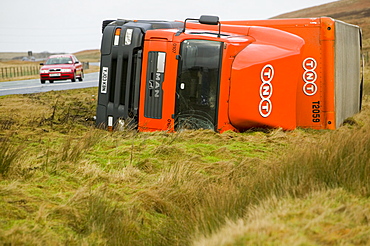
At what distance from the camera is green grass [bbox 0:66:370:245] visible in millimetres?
5617

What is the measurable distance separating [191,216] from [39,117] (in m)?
8.72

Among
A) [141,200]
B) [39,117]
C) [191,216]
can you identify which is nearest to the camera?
[191,216]

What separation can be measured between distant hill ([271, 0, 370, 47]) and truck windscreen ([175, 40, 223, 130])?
6969 centimetres

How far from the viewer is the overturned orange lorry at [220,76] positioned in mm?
10891

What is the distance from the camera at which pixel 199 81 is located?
10.9 m

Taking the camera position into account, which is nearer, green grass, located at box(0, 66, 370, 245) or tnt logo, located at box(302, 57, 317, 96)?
green grass, located at box(0, 66, 370, 245)

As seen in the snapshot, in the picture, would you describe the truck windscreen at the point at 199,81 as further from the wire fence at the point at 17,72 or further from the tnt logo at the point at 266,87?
the wire fence at the point at 17,72

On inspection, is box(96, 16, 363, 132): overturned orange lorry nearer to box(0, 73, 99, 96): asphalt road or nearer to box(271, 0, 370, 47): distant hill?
box(0, 73, 99, 96): asphalt road

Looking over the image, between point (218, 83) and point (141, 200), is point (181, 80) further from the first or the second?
point (141, 200)

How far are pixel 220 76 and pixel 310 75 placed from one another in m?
2.18

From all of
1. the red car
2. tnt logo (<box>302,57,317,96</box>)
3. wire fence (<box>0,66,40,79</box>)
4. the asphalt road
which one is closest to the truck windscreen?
tnt logo (<box>302,57,317,96</box>)

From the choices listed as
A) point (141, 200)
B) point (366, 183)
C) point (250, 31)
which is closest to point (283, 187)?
point (366, 183)

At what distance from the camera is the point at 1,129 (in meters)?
12.2

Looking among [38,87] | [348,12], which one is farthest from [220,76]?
[348,12]
